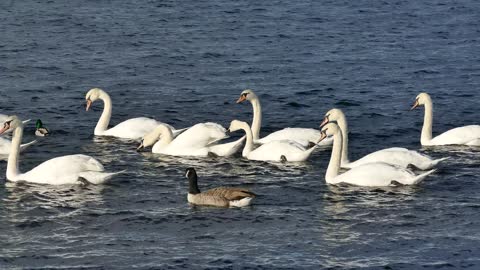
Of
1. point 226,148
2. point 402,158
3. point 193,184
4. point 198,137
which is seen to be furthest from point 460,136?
point 193,184

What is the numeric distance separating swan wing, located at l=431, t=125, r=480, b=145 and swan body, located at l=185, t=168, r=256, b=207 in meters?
7.09

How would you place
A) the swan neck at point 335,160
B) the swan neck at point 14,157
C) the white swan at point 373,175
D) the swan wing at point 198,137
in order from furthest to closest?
1. the swan wing at point 198,137
2. the swan neck at point 14,157
3. the swan neck at point 335,160
4. the white swan at point 373,175

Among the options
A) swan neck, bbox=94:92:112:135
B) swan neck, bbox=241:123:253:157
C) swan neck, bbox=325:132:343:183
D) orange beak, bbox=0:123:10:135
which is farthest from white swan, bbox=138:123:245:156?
orange beak, bbox=0:123:10:135

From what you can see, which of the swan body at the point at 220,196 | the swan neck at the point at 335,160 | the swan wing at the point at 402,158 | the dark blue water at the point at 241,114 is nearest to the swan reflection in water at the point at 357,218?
the dark blue water at the point at 241,114

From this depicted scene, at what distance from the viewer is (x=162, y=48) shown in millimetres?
45219

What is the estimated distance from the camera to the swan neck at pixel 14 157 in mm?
29562

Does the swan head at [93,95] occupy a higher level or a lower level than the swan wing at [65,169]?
higher

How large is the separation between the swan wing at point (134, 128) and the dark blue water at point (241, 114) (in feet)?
1.13

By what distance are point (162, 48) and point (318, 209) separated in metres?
19.2

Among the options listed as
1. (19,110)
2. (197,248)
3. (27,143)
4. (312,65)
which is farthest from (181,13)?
(197,248)

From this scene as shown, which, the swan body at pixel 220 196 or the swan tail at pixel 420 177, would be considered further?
the swan tail at pixel 420 177

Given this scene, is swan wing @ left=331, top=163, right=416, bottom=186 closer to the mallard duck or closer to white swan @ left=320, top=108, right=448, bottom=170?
white swan @ left=320, top=108, right=448, bottom=170

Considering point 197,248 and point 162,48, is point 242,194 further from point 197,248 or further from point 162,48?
point 162,48

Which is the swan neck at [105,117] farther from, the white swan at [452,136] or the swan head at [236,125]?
the white swan at [452,136]
